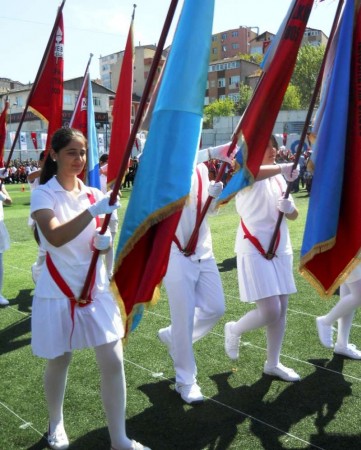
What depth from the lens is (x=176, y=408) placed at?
4.29 meters

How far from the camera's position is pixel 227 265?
9922mm

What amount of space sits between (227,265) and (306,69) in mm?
71793

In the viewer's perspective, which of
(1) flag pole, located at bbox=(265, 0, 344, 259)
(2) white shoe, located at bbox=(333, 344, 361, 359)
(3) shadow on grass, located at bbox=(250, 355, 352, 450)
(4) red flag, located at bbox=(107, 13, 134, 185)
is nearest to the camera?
(3) shadow on grass, located at bbox=(250, 355, 352, 450)

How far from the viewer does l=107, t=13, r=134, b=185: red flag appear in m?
6.09

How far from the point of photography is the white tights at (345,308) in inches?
200

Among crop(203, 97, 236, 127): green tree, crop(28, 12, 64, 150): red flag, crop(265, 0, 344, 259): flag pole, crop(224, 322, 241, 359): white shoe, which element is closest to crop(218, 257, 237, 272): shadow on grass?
crop(28, 12, 64, 150): red flag

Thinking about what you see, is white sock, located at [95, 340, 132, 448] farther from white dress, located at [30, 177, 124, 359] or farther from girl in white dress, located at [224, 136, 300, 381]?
girl in white dress, located at [224, 136, 300, 381]

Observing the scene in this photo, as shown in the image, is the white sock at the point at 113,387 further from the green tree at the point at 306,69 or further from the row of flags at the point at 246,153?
the green tree at the point at 306,69

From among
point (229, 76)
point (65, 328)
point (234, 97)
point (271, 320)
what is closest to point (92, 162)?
point (271, 320)

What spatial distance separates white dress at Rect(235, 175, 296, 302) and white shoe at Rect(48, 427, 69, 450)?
189 cm

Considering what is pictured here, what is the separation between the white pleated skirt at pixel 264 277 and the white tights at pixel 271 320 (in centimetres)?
8

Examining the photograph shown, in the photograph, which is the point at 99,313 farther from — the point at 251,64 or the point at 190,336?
the point at 251,64

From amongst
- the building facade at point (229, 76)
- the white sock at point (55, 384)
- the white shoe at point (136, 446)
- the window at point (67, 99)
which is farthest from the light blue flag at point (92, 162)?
the building facade at point (229, 76)

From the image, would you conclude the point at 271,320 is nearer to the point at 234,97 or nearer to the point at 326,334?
the point at 326,334
